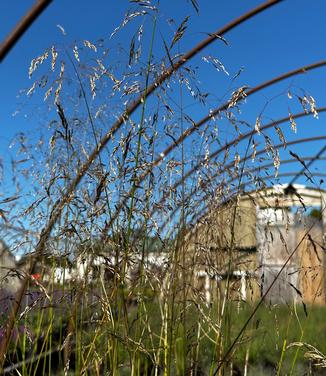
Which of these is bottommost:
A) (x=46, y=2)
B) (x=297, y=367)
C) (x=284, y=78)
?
(x=297, y=367)

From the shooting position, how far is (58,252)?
1809mm

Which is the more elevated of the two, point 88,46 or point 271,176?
point 88,46

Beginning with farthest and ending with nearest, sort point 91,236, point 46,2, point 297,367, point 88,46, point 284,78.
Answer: point 284,78, point 297,367, point 88,46, point 91,236, point 46,2

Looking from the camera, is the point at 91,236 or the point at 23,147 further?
the point at 23,147

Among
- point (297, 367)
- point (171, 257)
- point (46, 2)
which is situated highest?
point (46, 2)

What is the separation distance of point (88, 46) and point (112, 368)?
1.09m

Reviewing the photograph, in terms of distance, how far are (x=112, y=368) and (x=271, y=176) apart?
90cm

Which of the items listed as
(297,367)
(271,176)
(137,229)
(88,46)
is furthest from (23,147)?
(297,367)

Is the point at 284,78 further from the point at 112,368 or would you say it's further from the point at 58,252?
the point at 112,368

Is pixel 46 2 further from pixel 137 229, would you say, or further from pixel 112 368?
pixel 112 368

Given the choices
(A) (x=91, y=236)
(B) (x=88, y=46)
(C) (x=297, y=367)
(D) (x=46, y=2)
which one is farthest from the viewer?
(C) (x=297, y=367)

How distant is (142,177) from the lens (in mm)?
1652

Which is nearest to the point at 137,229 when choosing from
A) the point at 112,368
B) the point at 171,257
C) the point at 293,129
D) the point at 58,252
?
the point at 171,257

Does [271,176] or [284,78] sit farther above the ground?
[284,78]
